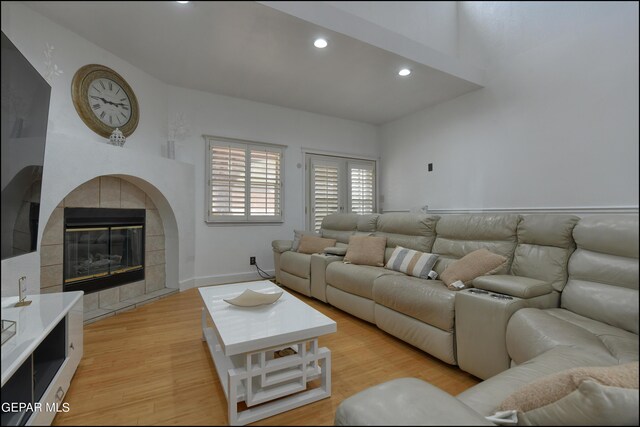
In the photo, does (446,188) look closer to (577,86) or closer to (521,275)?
(521,275)

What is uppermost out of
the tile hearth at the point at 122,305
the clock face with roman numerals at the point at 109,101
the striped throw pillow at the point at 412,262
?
the clock face with roman numerals at the point at 109,101

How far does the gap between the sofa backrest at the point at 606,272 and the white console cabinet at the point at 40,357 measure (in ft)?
3.86

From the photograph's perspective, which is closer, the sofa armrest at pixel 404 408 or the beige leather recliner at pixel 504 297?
the sofa armrest at pixel 404 408

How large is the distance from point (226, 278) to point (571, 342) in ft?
9.84

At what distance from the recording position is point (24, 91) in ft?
2.31

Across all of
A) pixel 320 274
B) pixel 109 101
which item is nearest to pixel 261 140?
pixel 320 274

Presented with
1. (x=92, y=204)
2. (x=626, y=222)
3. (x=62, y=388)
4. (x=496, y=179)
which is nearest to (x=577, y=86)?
(x=626, y=222)

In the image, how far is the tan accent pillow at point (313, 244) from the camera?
340 cm

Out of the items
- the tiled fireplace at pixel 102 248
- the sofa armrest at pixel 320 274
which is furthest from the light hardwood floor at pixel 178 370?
the tiled fireplace at pixel 102 248

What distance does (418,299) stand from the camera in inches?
72.1

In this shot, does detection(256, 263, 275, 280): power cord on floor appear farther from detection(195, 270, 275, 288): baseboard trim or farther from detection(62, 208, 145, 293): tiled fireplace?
detection(62, 208, 145, 293): tiled fireplace

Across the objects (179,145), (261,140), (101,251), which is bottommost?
(101,251)

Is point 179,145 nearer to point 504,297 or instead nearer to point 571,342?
point 504,297

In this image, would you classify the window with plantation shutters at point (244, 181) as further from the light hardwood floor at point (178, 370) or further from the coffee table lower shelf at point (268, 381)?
the coffee table lower shelf at point (268, 381)
